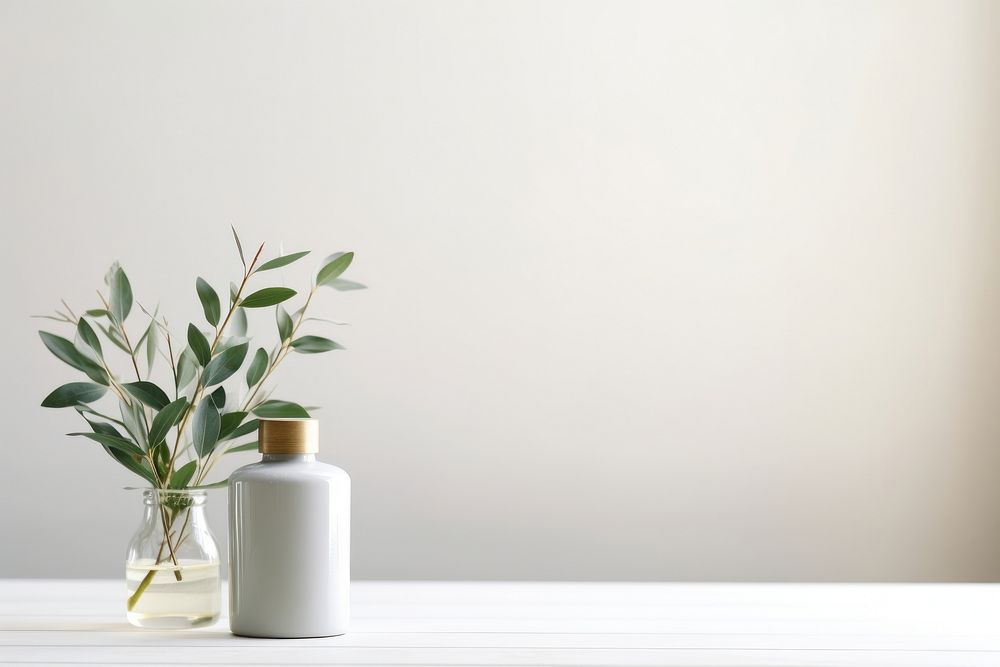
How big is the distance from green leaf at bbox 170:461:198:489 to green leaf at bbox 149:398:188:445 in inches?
1.2

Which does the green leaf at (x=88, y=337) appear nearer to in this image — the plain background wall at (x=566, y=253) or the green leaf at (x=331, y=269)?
the green leaf at (x=331, y=269)

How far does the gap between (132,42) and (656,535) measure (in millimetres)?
1339

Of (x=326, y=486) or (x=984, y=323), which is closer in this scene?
(x=326, y=486)

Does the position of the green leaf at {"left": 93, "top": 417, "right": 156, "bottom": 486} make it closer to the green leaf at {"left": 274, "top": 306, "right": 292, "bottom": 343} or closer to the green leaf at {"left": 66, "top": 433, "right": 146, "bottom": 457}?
the green leaf at {"left": 66, "top": 433, "right": 146, "bottom": 457}

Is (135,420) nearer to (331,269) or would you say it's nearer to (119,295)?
(119,295)

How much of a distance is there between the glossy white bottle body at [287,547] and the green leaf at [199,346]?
12cm

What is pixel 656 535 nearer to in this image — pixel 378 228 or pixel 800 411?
pixel 800 411

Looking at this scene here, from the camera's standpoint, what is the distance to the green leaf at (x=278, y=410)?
84cm

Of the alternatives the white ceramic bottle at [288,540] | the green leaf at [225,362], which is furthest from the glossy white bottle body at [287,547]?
the green leaf at [225,362]

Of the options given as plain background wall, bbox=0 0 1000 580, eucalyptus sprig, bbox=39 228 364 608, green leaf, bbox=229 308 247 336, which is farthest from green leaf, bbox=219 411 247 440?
plain background wall, bbox=0 0 1000 580

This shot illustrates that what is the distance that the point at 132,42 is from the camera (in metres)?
1.78

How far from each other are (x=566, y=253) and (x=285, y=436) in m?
1.10

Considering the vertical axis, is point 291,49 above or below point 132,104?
above

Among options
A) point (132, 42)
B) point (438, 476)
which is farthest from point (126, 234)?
point (438, 476)
